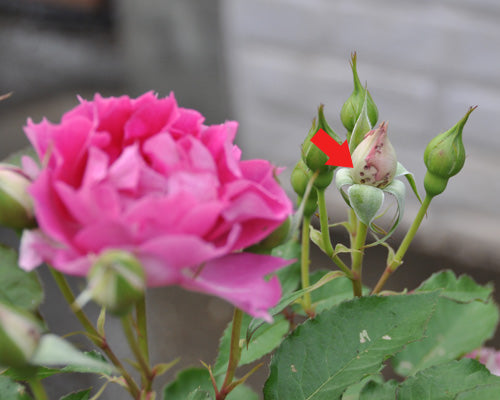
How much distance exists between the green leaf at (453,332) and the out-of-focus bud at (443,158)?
12cm

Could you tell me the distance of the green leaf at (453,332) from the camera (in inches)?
17.9

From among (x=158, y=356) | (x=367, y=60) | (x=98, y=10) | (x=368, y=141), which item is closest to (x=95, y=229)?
(x=368, y=141)

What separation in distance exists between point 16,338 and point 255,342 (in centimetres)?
21

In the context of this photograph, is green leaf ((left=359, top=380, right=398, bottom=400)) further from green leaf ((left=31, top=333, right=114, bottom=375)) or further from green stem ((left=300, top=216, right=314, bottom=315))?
green leaf ((left=31, top=333, right=114, bottom=375))

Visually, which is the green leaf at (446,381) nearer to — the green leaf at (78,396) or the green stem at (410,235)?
the green stem at (410,235)

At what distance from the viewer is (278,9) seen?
1.52 m

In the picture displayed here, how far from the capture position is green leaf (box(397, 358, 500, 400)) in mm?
325

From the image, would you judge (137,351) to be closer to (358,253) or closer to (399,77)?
(358,253)

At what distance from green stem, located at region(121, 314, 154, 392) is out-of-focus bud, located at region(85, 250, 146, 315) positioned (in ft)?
0.09

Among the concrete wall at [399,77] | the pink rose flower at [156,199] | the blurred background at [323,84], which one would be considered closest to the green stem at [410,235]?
the pink rose flower at [156,199]

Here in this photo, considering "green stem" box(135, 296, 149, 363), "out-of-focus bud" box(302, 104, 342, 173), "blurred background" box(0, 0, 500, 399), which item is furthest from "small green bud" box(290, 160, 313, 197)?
"blurred background" box(0, 0, 500, 399)

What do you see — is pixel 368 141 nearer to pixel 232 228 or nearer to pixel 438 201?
pixel 232 228

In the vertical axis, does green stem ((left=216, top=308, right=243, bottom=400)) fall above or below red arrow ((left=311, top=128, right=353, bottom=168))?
below

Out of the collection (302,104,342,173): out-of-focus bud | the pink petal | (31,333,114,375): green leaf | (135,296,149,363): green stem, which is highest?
(302,104,342,173): out-of-focus bud
